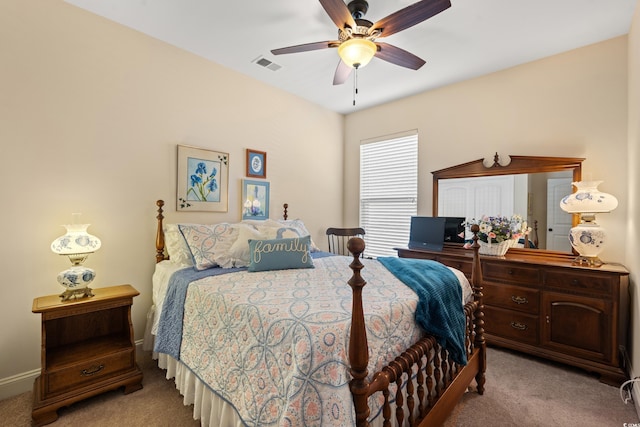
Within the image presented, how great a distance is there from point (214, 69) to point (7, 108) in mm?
1648

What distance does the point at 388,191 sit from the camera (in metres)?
4.08

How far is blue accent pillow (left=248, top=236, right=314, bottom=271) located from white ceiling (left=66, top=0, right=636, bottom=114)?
174 cm

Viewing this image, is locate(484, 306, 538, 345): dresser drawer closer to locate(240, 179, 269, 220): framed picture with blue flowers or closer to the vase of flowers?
the vase of flowers

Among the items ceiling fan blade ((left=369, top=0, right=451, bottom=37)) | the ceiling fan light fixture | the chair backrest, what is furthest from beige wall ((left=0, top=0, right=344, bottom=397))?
ceiling fan blade ((left=369, top=0, right=451, bottom=37))

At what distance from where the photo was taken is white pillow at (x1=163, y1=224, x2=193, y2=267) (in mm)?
2395

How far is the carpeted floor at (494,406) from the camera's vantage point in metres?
1.79

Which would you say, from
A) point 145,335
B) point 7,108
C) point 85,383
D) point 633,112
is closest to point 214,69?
point 7,108

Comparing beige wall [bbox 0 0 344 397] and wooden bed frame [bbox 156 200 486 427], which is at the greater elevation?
beige wall [bbox 0 0 344 397]

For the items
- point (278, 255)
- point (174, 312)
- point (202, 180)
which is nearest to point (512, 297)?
point (278, 255)

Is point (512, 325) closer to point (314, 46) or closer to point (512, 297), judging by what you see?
point (512, 297)

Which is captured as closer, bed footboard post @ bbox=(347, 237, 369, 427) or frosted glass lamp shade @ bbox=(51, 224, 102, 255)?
bed footboard post @ bbox=(347, 237, 369, 427)

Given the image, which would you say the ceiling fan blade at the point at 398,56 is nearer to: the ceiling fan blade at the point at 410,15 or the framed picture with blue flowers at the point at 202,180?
the ceiling fan blade at the point at 410,15

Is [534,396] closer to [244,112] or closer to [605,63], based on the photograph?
[605,63]

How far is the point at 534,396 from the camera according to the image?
2.05m
